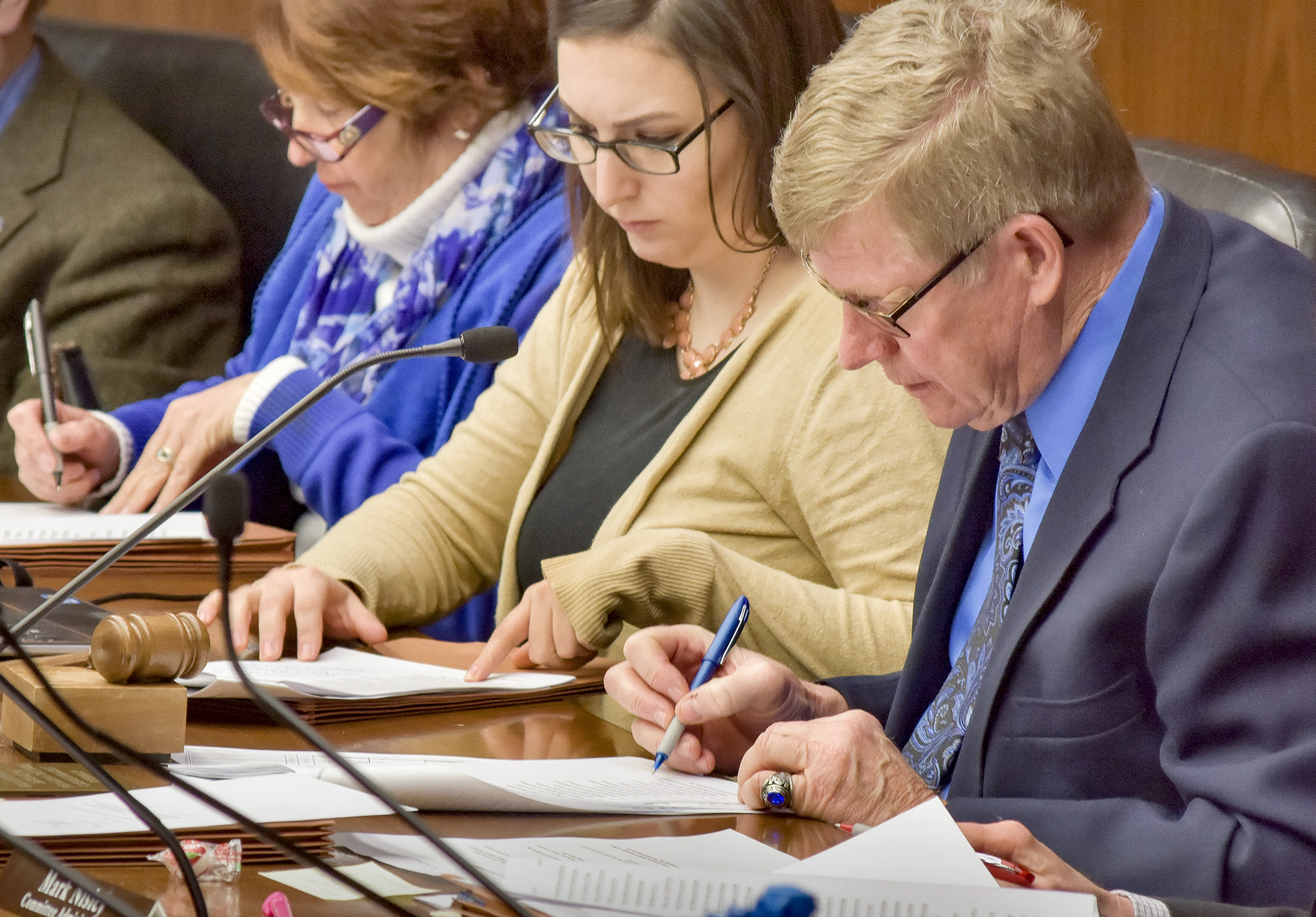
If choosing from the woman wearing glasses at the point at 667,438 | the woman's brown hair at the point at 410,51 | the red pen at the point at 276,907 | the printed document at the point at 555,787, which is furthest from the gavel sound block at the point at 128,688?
the woman's brown hair at the point at 410,51

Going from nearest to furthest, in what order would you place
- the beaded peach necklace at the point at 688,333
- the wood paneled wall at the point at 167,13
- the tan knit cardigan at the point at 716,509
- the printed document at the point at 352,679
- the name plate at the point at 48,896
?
1. the name plate at the point at 48,896
2. the printed document at the point at 352,679
3. the tan knit cardigan at the point at 716,509
4. the beaded peach necklace at the point at 688,333
5. the wood paneled wall at the point at 167,13

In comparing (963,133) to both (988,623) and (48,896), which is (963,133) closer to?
(988,623)

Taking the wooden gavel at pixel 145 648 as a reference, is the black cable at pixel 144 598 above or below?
below

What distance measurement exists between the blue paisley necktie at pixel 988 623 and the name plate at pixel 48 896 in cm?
59

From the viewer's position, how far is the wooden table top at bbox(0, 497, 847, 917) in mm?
758

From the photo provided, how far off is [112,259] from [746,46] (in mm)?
1699

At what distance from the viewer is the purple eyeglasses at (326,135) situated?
7.05 ft

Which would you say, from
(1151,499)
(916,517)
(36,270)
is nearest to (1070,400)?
(1151,499)

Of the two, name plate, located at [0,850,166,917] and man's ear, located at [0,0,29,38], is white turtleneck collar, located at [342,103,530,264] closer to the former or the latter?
man's ear, located at [0,0,29,38]

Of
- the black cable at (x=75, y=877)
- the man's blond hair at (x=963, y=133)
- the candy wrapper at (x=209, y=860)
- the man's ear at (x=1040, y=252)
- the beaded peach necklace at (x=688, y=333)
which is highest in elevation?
the man's blond hair at (x=963, y=133)

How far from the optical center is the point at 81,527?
1.70 meters

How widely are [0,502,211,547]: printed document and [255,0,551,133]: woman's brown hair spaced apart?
68 centimetres

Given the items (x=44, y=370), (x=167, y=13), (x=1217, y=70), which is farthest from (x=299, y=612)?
(x=167, y=13)

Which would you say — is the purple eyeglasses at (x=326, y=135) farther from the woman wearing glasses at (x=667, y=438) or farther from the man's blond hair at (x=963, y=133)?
the man's blond hair at (x=963, y=133)
